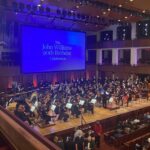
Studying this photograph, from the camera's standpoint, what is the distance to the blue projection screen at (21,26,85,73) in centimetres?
1964

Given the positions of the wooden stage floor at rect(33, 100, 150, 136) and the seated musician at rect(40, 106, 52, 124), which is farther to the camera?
the seated musician at rect(40, 106, 52, 124)

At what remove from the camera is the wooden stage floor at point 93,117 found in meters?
12.9

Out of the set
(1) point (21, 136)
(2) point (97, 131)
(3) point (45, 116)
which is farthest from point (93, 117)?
(1) point (21, 136)

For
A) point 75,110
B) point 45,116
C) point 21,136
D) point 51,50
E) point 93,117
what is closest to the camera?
point 21,136

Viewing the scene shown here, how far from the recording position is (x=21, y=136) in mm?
2230

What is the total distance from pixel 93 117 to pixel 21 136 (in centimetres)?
1325

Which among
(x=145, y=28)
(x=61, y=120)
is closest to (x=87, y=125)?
(x=61, y=120)

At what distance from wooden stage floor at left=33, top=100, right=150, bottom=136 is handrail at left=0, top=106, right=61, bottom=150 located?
955 cm

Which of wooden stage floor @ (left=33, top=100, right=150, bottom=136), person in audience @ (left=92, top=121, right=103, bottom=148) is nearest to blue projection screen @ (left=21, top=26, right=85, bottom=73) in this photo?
wooden stage floor @ (left=33, top=100, right=150, bottom=136)

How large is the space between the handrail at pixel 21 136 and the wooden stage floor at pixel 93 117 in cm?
955

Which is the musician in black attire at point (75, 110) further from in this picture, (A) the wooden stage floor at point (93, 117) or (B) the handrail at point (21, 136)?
(B) the handrail at point (21, 136)

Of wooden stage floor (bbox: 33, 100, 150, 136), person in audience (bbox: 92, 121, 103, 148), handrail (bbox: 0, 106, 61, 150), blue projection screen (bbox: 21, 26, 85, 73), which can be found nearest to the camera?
handrail (bbox: 0, 106, 61, 150)

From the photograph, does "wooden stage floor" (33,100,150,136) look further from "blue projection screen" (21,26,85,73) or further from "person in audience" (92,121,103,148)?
"blue projection screen" (21,26,85,73)

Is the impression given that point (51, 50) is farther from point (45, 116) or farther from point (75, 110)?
point (45, 116)
